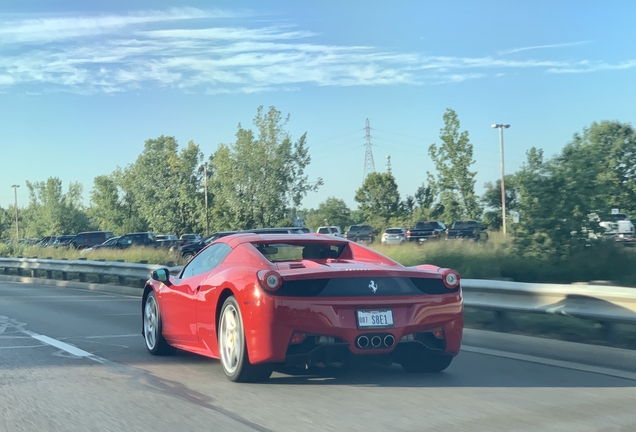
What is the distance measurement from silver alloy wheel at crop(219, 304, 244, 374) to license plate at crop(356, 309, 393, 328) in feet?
3.37

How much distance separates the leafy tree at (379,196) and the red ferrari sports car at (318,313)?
66.7 m

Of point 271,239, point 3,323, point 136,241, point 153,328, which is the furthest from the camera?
point 136,241

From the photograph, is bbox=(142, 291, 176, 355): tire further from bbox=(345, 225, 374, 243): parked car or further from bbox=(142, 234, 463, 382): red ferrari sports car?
bbox=(345, 225, 374, 243): parked car

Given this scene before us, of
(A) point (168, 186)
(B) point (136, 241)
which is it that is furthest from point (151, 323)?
(A) point (168, 186)

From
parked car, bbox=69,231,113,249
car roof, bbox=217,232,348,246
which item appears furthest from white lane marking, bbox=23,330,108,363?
parked car, bbox=69,231,113,249

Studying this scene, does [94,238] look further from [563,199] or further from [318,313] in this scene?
[318,313]

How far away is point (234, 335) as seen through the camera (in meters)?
6.24

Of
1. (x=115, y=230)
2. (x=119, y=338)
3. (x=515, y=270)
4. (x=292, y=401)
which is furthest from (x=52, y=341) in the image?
(x=115, y=230)

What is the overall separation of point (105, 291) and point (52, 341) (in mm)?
9768

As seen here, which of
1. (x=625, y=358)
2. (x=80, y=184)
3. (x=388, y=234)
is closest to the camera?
(x=625, y=358)

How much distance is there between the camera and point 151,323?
827 cm

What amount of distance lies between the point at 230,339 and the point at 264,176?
46380 mm

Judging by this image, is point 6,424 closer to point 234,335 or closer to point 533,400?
point 234,335

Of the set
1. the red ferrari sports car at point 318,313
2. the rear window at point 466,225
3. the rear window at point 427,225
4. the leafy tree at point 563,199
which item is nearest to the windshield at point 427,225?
the rear window at point 427,225
